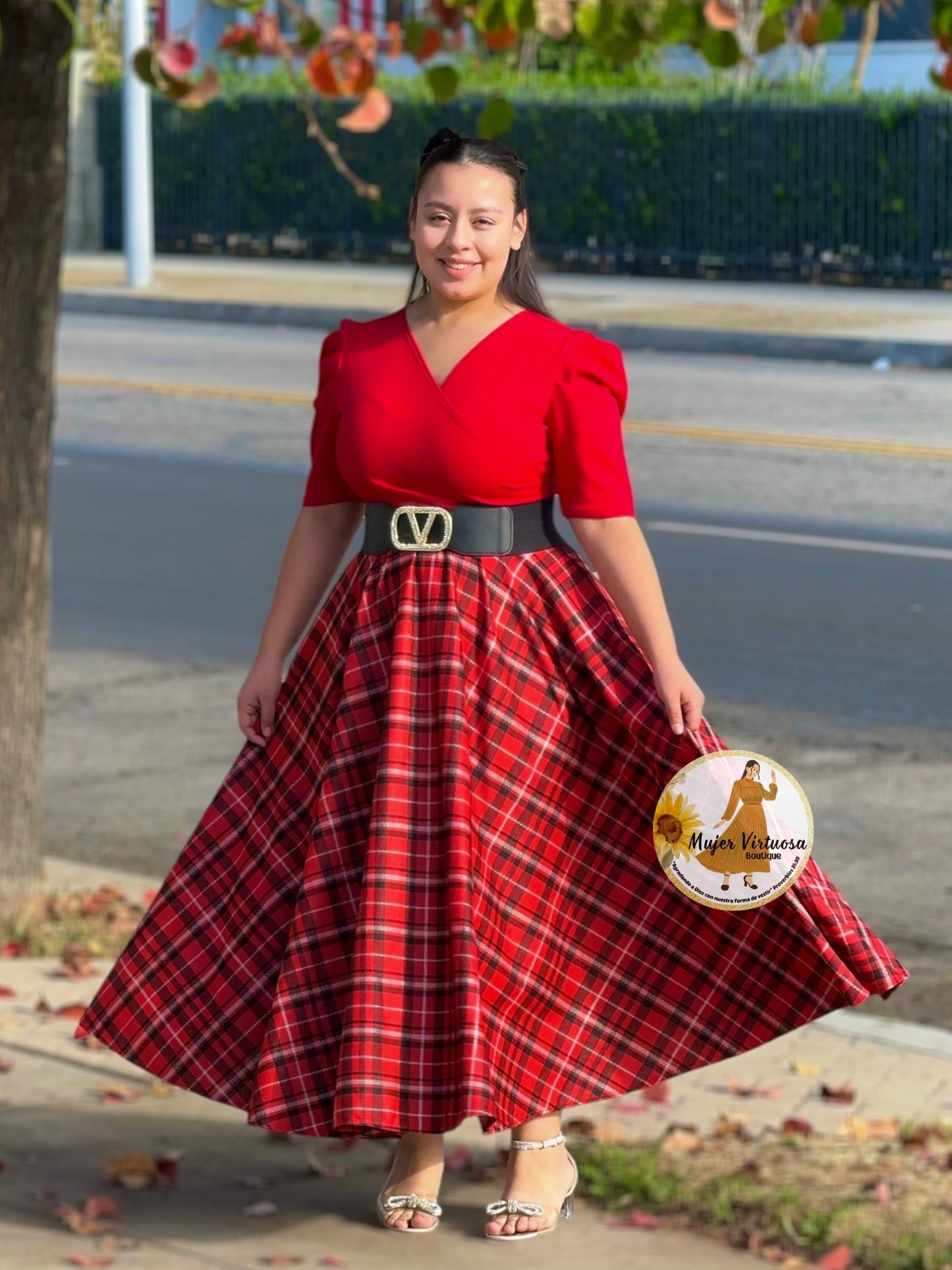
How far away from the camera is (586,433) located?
358 cm

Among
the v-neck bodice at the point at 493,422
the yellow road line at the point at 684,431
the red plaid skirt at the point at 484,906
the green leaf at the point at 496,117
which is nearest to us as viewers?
the red plaid skirt at the point at 484,906

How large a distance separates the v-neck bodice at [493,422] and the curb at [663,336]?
42.4ft

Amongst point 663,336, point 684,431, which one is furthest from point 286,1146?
point 663,336

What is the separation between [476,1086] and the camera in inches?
133

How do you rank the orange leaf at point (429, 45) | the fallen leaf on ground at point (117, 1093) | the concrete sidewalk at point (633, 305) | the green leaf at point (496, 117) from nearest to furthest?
the fallen leaf on ground at point (117, 1093) → the green leaf at point (496, 117) → the orange leaf at point (429, 45) → the concrete sidewalk at point (633, 305)

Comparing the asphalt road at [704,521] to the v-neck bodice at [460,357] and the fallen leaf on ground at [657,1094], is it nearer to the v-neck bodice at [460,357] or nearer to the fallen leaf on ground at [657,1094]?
the fallen leaf on ground at [657,1094]

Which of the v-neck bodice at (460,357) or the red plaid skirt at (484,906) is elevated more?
the v-neck bodice at (460,357)

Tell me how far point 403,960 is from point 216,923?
0.38 m

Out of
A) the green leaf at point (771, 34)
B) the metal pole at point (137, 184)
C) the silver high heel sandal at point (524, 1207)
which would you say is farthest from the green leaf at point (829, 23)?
the metal pole at point (137, 184)

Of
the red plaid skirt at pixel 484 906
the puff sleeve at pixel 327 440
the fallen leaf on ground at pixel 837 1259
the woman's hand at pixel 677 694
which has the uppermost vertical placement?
the puff sleeve at pixel 327 440

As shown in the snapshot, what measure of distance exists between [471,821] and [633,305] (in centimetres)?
1897

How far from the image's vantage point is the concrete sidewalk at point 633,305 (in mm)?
19312

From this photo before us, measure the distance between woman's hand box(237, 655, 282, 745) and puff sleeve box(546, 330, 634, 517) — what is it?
0.56 meters

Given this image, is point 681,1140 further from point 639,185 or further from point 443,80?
point 639,185
